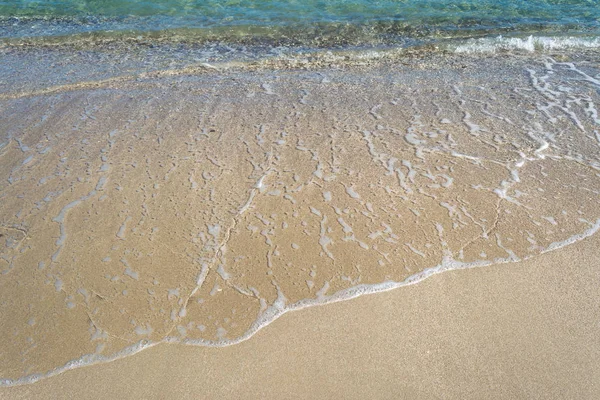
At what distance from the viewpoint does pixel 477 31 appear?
909 centimetres

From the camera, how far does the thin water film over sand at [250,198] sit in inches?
136

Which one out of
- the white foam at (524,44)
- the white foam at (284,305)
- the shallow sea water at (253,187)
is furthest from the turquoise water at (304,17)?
the white foam at (284,305)

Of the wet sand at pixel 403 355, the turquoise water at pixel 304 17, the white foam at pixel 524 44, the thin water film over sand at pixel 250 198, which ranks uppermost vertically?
the turquoise water at pixel 304 17

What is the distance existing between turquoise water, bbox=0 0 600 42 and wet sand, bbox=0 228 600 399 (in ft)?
20.8

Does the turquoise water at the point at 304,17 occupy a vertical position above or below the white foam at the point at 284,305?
above

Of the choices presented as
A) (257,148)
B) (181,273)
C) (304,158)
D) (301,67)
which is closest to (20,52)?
(301,67)

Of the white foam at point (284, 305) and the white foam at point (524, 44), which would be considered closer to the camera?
the white foam at point (284, 305)

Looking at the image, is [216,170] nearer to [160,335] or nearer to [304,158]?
[304,158]

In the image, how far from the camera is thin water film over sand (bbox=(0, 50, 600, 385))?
3.46 metres

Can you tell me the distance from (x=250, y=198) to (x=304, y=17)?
6.16m

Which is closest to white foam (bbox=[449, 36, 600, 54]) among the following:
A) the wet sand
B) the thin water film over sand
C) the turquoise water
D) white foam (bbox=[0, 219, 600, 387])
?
the turquoise water

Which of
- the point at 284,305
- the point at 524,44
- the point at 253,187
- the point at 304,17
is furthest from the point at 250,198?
the point at 524,44

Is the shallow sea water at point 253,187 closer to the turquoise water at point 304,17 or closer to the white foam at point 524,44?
the white foam at point 524,44

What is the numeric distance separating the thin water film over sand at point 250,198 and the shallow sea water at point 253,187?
0.06ft
